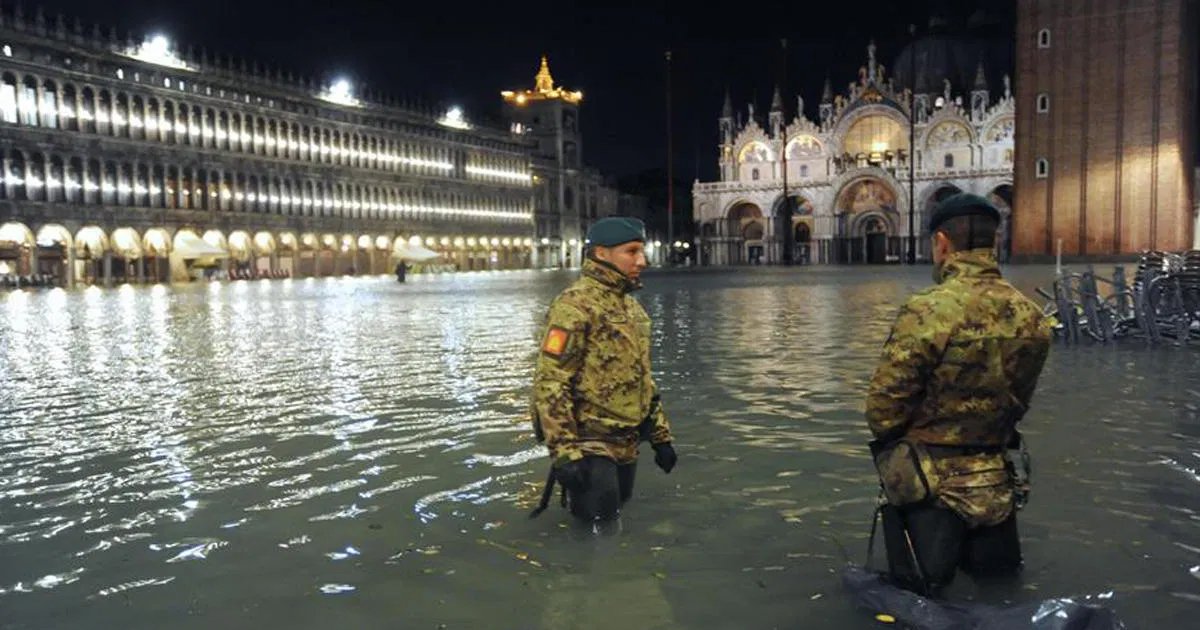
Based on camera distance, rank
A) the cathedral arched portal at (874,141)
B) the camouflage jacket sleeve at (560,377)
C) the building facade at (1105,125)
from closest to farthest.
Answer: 1. the camouflage jacket sleeve at (560,377)
2. the building facade at (1105,125)
3. the cathedral arched portal at (874,141)

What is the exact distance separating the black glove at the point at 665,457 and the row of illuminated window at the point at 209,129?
67.1 m

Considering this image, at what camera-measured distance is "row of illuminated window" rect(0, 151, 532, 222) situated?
63.1 meters

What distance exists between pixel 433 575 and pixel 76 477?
360 cm

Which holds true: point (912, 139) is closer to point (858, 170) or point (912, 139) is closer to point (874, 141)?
point (858, 170)

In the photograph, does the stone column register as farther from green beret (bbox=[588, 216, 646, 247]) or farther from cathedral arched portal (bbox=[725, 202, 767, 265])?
green beret (bbox=[588, 216, 646, 247])

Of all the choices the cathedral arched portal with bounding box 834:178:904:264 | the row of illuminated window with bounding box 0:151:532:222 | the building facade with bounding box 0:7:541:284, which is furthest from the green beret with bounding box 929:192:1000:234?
the cathedral arched portal with bounding box 834:178:904:264

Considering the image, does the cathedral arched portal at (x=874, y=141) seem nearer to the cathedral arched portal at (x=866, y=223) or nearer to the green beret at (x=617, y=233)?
the cathedral arched portal at (x=866, y=223)

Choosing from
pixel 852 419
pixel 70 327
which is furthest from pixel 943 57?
pixel 852 419

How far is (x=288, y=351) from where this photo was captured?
15.5 meters

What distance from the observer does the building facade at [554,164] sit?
11481cm

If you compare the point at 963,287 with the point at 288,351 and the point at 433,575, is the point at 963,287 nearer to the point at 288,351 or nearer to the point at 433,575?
the point at 433,575

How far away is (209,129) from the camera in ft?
253

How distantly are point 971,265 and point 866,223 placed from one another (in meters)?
95.8

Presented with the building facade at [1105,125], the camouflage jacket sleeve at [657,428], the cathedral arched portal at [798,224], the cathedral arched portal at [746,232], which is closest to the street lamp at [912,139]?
the cathedral arched portal at [798,224]
